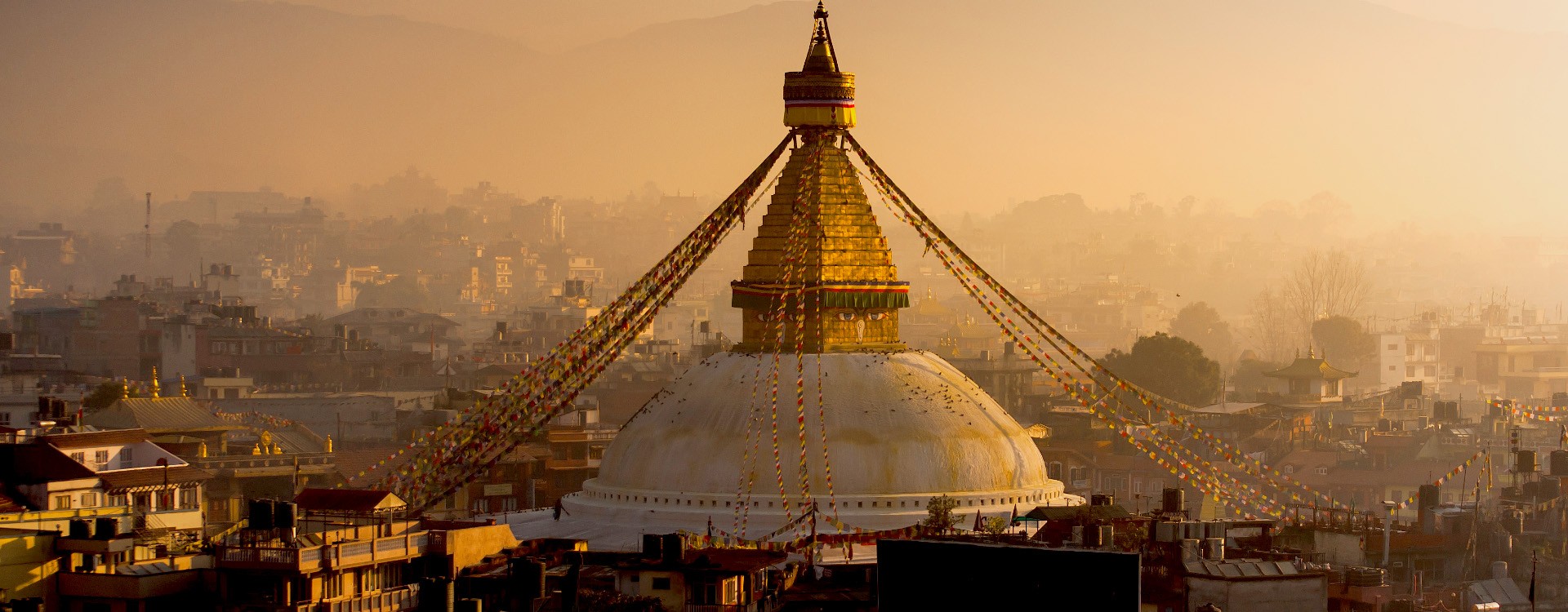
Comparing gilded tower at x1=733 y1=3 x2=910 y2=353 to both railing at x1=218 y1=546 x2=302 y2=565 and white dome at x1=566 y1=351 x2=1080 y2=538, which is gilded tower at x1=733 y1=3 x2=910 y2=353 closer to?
white dome at x1=566 y1=351 x2=1080 y2=538

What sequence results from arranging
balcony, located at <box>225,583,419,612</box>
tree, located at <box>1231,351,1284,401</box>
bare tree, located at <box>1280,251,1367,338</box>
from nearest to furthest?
balcony, located at <box>225,583,419,612</box> < tree, located at <box>1231,351,1284,401</box> < bare tree, located at <box>1280,251,1367,338</box>

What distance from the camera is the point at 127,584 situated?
3109cm

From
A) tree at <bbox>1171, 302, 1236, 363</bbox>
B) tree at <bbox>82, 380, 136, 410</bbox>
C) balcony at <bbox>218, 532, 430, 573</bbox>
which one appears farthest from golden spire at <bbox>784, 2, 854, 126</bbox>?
tree at <bbox>1171, 302, 1236, 363</bbox>

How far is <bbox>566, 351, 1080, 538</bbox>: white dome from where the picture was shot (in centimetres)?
4028

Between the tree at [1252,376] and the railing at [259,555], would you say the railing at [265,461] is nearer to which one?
the railing at [259,555]

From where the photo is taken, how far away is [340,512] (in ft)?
111

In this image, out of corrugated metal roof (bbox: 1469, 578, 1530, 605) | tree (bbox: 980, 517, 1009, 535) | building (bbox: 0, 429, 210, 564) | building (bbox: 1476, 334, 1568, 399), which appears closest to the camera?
building (bbox: 0, 429, 210, 564)

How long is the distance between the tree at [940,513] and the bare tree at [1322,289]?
84.1m

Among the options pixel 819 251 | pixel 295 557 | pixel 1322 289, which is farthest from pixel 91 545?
pixel 1322 289

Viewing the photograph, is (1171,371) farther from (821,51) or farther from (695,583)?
(695,583)

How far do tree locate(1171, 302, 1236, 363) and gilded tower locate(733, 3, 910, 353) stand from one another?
263ft

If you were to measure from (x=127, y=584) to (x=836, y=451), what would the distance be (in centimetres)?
1151

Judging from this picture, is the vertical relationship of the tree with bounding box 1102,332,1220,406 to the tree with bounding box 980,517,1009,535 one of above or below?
above

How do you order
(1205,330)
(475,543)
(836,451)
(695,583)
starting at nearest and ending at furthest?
(695,583), (475,543), (836,451), (1205,330)
